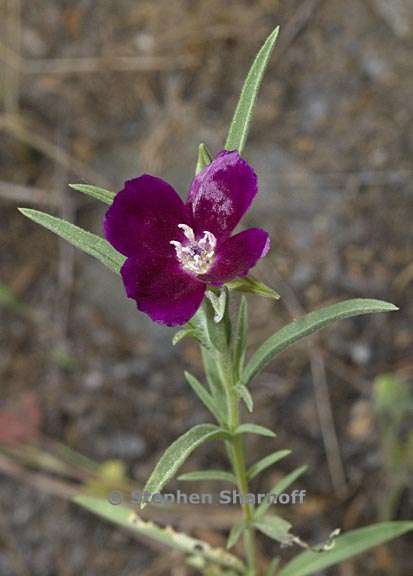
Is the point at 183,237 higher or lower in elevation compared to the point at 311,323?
higher

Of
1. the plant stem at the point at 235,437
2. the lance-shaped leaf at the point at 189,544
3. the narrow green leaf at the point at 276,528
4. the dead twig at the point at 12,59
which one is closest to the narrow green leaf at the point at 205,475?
the plant stem at the point at 235,437

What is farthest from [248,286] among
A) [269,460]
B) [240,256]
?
[269,460]

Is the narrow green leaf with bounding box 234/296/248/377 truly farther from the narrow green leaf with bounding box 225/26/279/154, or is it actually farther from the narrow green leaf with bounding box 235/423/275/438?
the narrow green leaf with bounding box 225/26/279/154

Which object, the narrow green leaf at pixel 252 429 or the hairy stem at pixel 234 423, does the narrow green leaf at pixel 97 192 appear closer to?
the hairy stem at pixel 234 423

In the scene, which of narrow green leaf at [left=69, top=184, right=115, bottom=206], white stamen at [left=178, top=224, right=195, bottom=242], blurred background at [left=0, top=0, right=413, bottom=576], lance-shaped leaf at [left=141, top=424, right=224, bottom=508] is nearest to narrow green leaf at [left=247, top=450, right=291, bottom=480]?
lance-shaped leaf at [left=141, top=424, right=224, bottom=508]

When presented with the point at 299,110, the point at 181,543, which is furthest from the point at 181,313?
the point at 299,110

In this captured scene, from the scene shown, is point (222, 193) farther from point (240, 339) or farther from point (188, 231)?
point (240, 339)

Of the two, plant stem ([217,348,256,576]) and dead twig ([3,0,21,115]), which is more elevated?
dead twig ([3,0,21,115])

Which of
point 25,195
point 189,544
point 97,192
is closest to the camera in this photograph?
point 97,192
